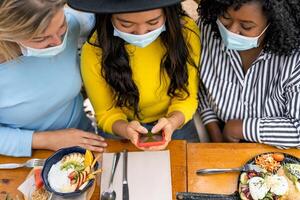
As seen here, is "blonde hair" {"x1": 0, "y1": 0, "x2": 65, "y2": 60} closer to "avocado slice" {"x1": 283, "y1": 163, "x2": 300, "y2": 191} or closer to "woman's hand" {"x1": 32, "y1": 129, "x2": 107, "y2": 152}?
"woman's hand" {"x1": 32, "y1": 129, "x2": 107, "y2": 152}

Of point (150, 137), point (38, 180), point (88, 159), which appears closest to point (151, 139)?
point (150, 137)

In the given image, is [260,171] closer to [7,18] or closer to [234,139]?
[234,139]

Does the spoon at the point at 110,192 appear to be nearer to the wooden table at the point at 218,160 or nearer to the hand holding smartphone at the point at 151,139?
the hand holding smartphone at the point at 151,139

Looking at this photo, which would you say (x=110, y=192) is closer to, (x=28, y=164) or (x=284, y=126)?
(x=28, y=164)

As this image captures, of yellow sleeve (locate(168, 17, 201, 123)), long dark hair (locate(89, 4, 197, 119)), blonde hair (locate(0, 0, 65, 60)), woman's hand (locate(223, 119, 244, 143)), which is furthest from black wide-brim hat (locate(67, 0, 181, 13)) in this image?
woman's hand (locate(223, 119, 244, 143))

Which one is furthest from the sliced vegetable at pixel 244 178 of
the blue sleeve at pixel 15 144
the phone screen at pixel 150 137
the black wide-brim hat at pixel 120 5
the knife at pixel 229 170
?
the blue sleeve at pixel 15 144

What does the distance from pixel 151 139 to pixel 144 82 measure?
9.5 inches

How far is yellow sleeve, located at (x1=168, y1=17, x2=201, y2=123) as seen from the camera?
129 centimetres

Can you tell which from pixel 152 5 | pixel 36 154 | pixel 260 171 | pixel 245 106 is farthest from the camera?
pixel 245 106

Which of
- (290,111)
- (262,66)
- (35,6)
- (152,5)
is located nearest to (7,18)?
(35,6)

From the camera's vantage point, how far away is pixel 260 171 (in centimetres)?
105

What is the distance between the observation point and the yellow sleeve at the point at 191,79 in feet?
4.24

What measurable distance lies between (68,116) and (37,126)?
13 centimetres

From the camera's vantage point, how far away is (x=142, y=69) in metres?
1.30
